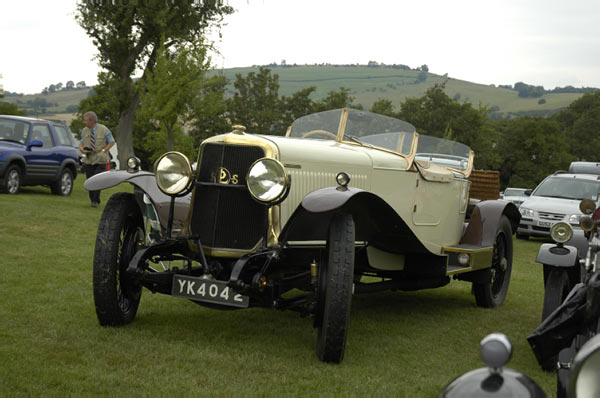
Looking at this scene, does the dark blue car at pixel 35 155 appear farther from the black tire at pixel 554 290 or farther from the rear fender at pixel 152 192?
the black tire at pixel 554 290

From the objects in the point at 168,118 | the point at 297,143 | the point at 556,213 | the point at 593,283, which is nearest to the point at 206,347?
the point at 297,143

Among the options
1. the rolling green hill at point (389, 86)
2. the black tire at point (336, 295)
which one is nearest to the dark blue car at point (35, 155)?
the black tire at point (336, 295)

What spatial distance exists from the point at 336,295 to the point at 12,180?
12.3 meters

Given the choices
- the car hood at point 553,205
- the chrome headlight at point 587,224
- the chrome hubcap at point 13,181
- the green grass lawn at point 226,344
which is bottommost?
the green grass lawn at point 226,344

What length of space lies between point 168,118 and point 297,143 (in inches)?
856

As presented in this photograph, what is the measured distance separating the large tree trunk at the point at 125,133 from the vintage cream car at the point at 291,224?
2612 cm

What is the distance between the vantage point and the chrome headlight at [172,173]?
549 centimetres

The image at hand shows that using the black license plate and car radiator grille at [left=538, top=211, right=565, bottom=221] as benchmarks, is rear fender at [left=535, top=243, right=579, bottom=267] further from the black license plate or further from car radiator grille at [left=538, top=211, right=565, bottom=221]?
car radiator grille at [left=538, top=211, right=565, bottom=221]

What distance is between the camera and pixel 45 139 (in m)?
16.7

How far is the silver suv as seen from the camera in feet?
51.8

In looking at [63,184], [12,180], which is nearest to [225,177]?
[12,180]

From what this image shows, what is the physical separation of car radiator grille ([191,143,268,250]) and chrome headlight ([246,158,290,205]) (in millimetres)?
286

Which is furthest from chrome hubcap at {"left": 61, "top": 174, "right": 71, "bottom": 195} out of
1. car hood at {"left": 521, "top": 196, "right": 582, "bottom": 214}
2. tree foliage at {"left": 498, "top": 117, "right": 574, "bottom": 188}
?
tree foliage at {"left": 498, "top": 117, "right": 574, "bottom": 188}

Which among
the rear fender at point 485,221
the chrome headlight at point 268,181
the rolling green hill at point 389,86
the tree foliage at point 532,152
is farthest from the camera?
the rolling green hill at point 389,86
